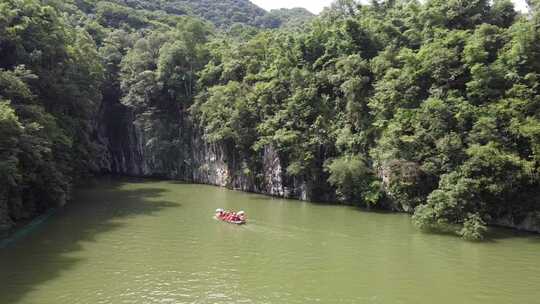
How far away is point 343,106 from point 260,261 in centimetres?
1588

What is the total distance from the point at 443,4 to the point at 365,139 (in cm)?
912

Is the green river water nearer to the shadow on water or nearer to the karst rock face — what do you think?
the shadow on water

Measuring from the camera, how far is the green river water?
14.1m

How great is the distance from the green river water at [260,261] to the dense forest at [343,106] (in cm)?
195

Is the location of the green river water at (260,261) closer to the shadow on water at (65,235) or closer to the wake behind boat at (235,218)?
the shadow on water at (65,235)

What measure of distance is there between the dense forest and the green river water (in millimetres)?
1950

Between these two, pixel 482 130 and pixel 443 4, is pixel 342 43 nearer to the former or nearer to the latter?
pixel 443 4

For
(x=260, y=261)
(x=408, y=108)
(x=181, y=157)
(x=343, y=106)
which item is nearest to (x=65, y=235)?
(x=260, y=261)

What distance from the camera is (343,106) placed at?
1202 inches

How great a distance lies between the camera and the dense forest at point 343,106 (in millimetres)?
21047

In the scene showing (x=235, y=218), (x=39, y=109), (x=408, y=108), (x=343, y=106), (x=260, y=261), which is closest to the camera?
(x=260, y=261)

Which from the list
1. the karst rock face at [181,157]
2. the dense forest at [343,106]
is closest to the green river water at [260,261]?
the dense forest at [343,106]

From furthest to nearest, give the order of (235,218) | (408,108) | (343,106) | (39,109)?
(343,106) < (408,108) < (235,218) < (39,109)

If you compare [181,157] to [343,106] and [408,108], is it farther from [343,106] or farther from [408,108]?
[408,108]
